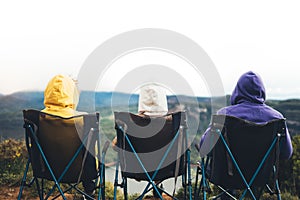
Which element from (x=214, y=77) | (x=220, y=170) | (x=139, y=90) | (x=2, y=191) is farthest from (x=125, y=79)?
(x=2, y=191)

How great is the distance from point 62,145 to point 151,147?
654mm

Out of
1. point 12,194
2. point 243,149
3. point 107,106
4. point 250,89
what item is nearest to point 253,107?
point 250,89

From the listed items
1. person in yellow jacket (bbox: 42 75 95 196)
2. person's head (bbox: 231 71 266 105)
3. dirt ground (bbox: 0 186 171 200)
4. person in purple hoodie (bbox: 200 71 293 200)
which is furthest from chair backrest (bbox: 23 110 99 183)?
dirt ground (bbox: 0 186 171 200)

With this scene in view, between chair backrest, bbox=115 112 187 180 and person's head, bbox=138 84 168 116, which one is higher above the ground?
person's head, bbox=138 84 168 116

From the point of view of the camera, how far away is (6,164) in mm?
4477

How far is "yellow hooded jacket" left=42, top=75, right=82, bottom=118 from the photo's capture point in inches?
115

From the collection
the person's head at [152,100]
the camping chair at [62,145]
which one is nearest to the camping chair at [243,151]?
the person's head at [152,100]

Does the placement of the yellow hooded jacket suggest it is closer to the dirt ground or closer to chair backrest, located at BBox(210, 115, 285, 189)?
chair backrest, located at BBox(210, 115, 285, 189)

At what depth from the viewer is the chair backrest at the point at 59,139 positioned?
8.96 ft

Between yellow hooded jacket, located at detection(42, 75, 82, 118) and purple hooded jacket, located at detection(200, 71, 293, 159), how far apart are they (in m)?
1.08

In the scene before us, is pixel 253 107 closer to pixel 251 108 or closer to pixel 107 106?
pixel 251 108

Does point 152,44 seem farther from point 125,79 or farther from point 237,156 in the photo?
point 237,156

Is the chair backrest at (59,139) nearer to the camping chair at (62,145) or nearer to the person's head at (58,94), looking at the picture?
the camping chair at (62,145)

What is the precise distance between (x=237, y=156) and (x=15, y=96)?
3157 millimetres
